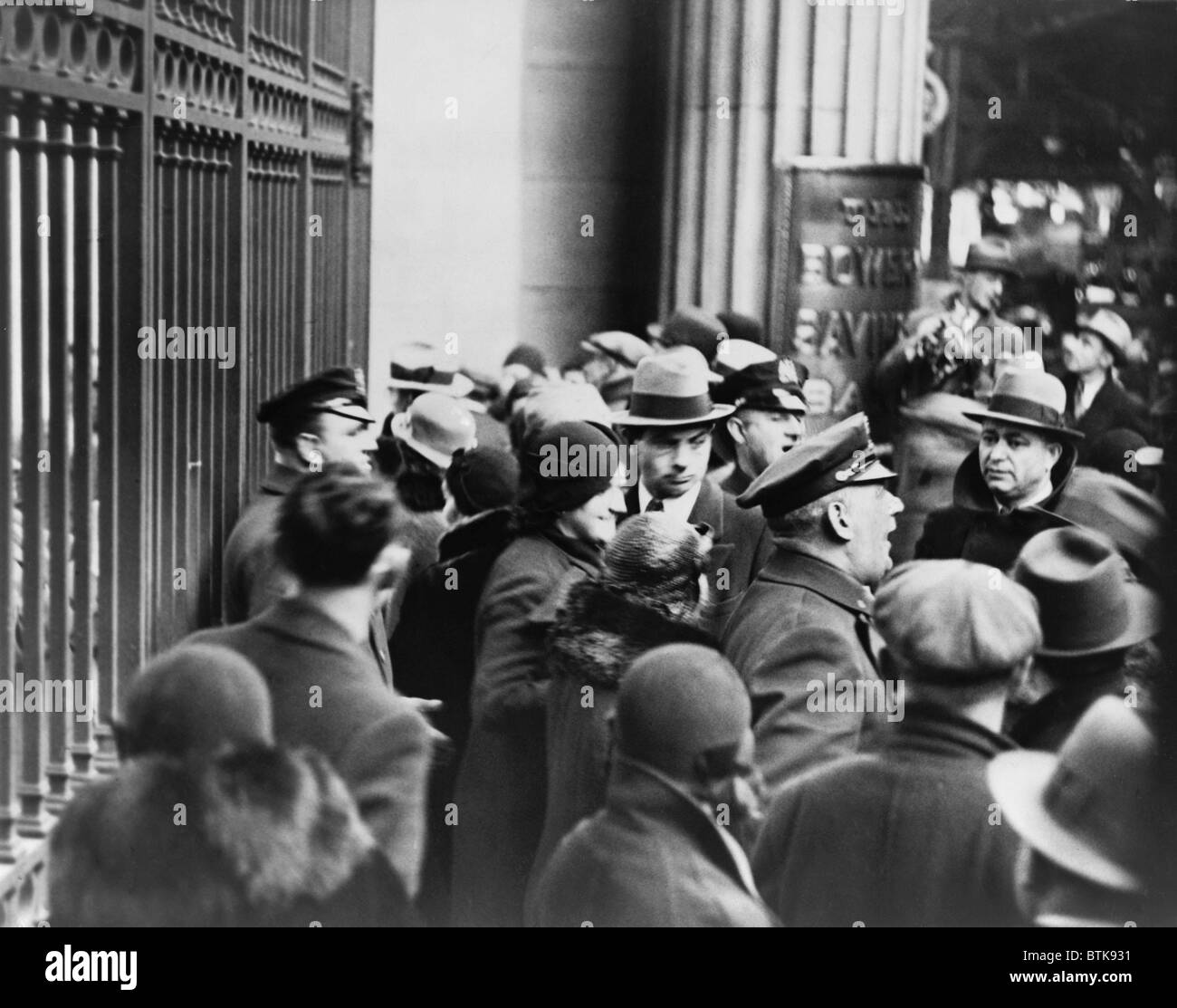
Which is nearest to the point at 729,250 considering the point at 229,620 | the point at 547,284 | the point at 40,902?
the point at 547,284

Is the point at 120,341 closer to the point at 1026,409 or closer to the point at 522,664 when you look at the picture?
the point at 522,664

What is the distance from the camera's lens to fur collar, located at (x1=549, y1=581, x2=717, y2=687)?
4.82m

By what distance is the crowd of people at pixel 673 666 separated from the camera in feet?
15.1

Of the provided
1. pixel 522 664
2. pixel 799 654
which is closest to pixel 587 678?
pixel 522 664

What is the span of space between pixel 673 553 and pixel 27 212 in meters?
1.70

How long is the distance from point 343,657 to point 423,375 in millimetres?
1004

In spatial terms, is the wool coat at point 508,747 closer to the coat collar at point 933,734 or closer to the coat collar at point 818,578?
the coat collar at point 818,578

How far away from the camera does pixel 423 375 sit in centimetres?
540

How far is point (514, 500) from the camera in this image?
5000 millimetres

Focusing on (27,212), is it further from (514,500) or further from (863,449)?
(863,449)

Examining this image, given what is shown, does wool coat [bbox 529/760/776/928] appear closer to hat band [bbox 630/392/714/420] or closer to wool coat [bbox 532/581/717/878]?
wool coat [bbox 532/581/717/878]

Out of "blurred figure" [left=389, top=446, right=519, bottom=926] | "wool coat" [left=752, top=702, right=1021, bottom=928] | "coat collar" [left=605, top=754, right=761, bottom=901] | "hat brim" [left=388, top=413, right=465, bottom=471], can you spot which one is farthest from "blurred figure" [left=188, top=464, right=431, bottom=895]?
"wool coat" [left=752, top=702, right=1021, bottom=928]

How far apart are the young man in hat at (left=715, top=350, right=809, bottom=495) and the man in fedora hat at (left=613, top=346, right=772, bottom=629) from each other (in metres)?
0.06

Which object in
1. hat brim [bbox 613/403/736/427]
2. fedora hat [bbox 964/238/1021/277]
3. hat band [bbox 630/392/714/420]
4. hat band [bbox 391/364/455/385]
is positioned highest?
fedora hat [bbox 964/238/1021/277]
